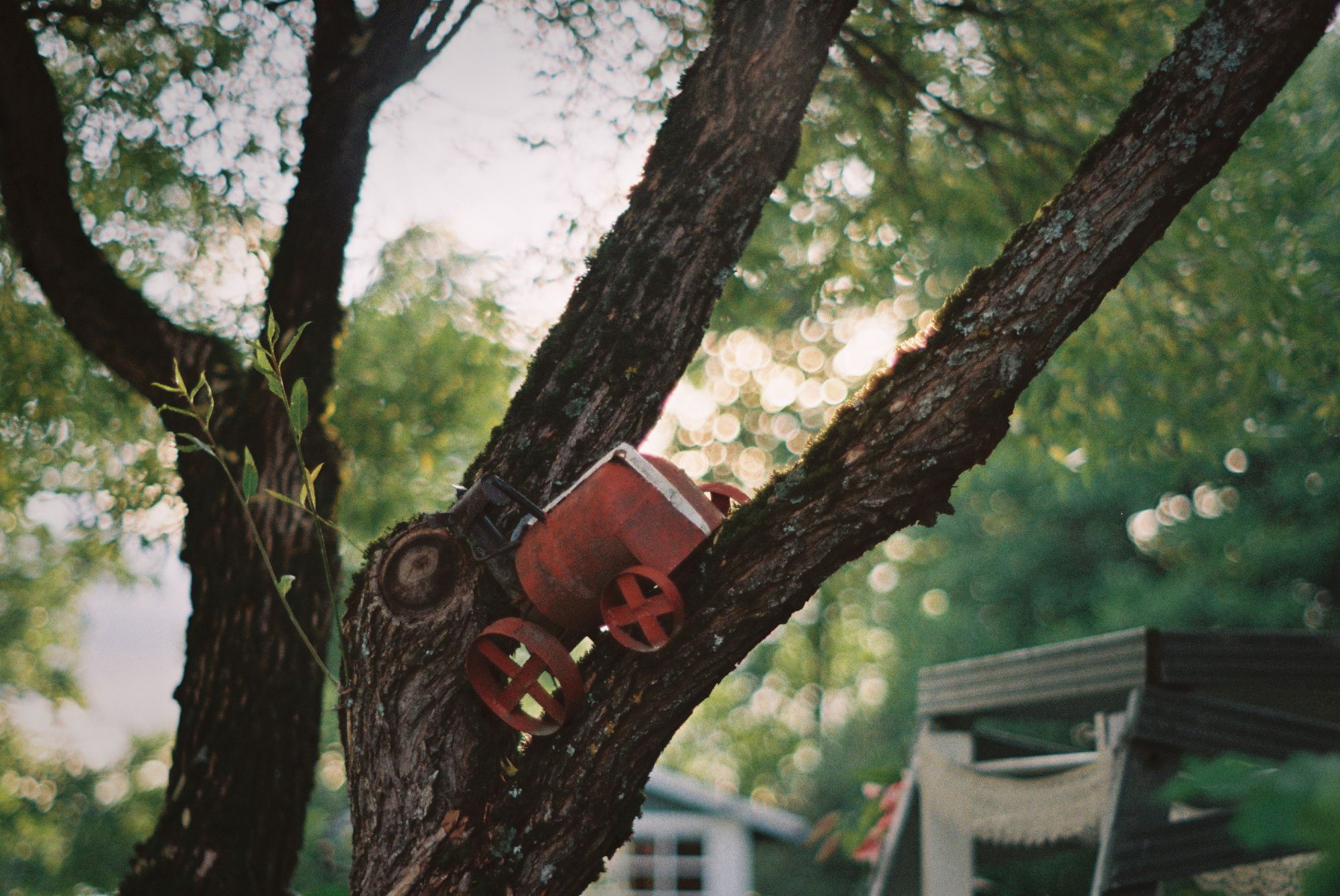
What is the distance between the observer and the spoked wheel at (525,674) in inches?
75.2

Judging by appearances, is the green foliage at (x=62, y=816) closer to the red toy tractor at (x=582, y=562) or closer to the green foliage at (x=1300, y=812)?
the red toy tractor at (x=582, y=562)

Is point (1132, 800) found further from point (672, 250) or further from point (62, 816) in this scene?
point (62, 816)

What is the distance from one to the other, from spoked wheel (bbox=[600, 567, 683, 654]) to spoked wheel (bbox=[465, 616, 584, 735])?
113 mm

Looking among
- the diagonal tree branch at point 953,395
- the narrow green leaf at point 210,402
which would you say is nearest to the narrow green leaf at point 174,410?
the narrow green leaf at point 210,402

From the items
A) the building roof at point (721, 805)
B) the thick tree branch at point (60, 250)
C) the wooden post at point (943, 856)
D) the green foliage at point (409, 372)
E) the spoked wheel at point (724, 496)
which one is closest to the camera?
the spoked wheel at point (724, 496)

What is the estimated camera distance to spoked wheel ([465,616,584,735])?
1911mm

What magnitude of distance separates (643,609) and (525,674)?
29 cm

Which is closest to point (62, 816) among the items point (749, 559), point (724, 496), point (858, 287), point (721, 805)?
point (721, 805)

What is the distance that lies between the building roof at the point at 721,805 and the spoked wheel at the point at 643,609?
1263cm

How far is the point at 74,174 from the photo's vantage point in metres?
4.43

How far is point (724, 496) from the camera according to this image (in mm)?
2311

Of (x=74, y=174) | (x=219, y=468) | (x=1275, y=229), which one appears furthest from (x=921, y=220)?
(x=74, y=174)

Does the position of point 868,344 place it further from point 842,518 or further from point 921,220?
point 842,518

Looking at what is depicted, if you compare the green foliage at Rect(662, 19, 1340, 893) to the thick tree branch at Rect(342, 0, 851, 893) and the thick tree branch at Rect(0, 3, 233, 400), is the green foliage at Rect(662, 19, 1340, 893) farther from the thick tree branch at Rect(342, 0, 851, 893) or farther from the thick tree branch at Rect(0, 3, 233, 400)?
the thick tree branch at Rect(0, 3, 233, 400)
